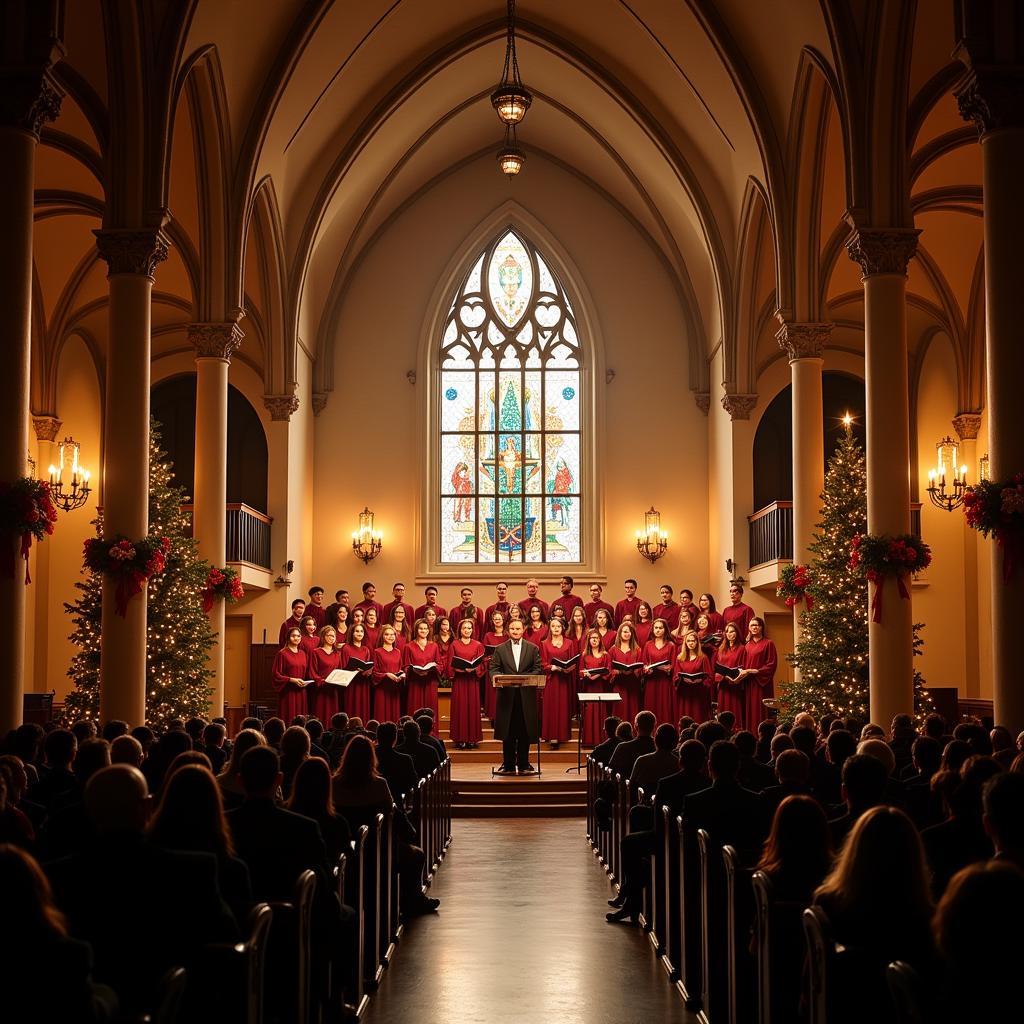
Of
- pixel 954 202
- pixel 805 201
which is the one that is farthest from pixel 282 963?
pixel 954 202

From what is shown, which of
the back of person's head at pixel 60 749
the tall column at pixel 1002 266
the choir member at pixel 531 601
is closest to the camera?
the back of person's head at pixel 60 749

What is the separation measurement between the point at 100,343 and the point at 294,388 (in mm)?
4603

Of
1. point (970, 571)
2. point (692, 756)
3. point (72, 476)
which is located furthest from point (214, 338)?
point (970, 571)

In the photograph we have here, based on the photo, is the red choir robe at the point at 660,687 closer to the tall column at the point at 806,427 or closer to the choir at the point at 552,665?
the choir at the point at 552,665

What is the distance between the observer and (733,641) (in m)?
19.7

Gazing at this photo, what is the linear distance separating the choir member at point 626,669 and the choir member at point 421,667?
2710 millimetres

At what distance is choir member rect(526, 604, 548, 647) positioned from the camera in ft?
67.8

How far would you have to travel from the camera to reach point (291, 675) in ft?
64.3

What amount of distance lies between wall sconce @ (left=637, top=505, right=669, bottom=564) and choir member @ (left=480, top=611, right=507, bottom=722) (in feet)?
15.0

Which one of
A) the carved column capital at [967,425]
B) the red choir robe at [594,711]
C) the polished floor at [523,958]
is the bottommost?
the polished floor at [523,958]

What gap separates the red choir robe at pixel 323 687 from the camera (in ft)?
65.1

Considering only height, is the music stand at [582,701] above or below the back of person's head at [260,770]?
below

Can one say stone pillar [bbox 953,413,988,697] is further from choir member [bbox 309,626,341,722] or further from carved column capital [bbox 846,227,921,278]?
choir member [bbox 309,626,341,722]

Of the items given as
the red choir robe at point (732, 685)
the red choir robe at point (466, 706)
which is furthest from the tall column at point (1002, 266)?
the red choir robe at point (466, 706)
